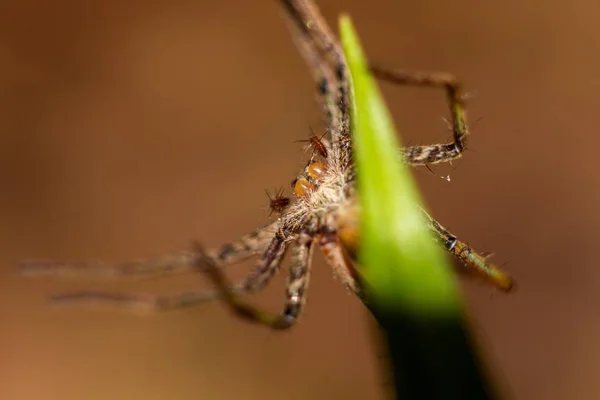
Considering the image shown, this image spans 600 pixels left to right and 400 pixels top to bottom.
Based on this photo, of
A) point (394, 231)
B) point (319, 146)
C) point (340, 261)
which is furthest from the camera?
point (319, 146)

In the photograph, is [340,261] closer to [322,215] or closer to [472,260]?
[322,215]

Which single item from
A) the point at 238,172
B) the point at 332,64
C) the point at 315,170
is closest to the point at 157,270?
the point at 315,170

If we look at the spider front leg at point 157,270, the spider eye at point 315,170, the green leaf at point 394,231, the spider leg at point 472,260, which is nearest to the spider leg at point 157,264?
the spider front leg at point 157,270

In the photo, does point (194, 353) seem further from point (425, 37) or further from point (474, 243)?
point (425, 37)

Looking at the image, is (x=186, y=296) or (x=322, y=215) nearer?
(x=322, y=215)

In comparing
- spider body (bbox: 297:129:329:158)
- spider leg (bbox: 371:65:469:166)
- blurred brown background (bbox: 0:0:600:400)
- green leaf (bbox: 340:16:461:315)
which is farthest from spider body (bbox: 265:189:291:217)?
blurred brown background (bbox: 0:0:600:400)

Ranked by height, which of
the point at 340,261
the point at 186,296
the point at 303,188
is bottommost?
the point at 186,296

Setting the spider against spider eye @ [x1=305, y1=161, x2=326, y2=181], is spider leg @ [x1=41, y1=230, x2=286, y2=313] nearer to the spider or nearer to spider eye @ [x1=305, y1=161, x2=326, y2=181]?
the spider
